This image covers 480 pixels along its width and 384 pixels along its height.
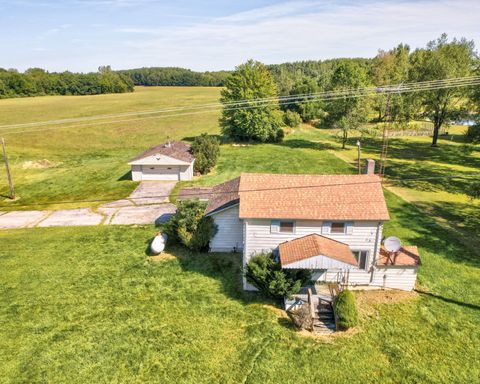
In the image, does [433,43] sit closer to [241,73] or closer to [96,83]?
[241,73]

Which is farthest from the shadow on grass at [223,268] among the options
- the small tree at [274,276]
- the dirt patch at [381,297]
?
the dirt patch at [381,297]

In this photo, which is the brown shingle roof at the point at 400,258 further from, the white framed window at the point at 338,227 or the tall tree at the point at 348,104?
the tall tree at the point at 348,104

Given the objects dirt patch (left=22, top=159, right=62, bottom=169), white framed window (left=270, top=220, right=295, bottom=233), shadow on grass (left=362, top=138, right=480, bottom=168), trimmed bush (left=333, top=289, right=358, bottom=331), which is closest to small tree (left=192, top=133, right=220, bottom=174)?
dirt patch (left=22, top=159, right=62, bottom=169)

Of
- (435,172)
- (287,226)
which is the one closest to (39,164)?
(287,226)

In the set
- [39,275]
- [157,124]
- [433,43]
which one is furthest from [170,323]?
[157,124]

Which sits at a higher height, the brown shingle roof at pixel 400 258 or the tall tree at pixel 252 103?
the tall tree at pixel 252 103

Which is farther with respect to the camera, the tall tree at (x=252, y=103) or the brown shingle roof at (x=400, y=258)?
the tall tree at (x=252, y=103)

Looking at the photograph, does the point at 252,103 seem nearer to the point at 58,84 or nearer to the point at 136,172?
the point at 136,172

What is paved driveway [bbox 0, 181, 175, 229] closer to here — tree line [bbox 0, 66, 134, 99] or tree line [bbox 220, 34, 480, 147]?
tree line [bbox 220, 34, 480, 147]
